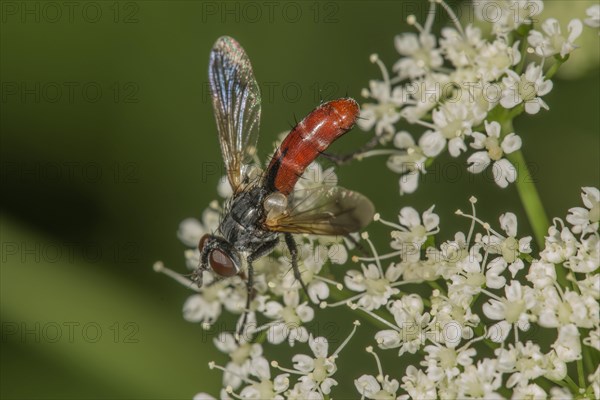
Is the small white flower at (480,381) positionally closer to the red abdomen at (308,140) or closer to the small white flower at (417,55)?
the red abdomen at (308,140)

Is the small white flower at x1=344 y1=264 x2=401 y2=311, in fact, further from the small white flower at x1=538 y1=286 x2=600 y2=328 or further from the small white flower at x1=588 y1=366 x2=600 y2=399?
the small white flower at x1=588 y1=366 x2=600 y2=399

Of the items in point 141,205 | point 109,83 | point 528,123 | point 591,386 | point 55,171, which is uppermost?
point 109,83

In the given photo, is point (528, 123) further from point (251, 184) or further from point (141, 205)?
point (141, 205)

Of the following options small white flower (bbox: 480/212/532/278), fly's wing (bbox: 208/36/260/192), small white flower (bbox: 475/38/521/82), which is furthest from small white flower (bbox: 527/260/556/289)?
fly's wing (bbox: 208/36/260/192)

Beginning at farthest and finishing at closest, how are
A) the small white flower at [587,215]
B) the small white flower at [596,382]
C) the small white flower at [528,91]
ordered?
the small white flower at [528,91]
the small white flower at [587,215]
the small white flower at [596,382]

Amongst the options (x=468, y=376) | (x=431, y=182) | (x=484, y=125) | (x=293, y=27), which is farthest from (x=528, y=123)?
(x=468, y=376)

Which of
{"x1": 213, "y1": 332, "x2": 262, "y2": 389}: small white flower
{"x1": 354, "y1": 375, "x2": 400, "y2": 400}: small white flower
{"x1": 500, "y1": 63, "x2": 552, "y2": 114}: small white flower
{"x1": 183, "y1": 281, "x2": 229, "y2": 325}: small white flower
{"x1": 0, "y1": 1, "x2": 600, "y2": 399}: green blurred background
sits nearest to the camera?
{"x1": 354, "y1": 375, "x2": 400, "y2": 400}: small white flower

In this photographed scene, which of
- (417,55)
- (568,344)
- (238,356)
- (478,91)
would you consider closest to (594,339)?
(568,344)

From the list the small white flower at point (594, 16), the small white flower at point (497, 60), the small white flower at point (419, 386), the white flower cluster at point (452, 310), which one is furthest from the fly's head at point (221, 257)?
the small white flower at point (594, 16)
